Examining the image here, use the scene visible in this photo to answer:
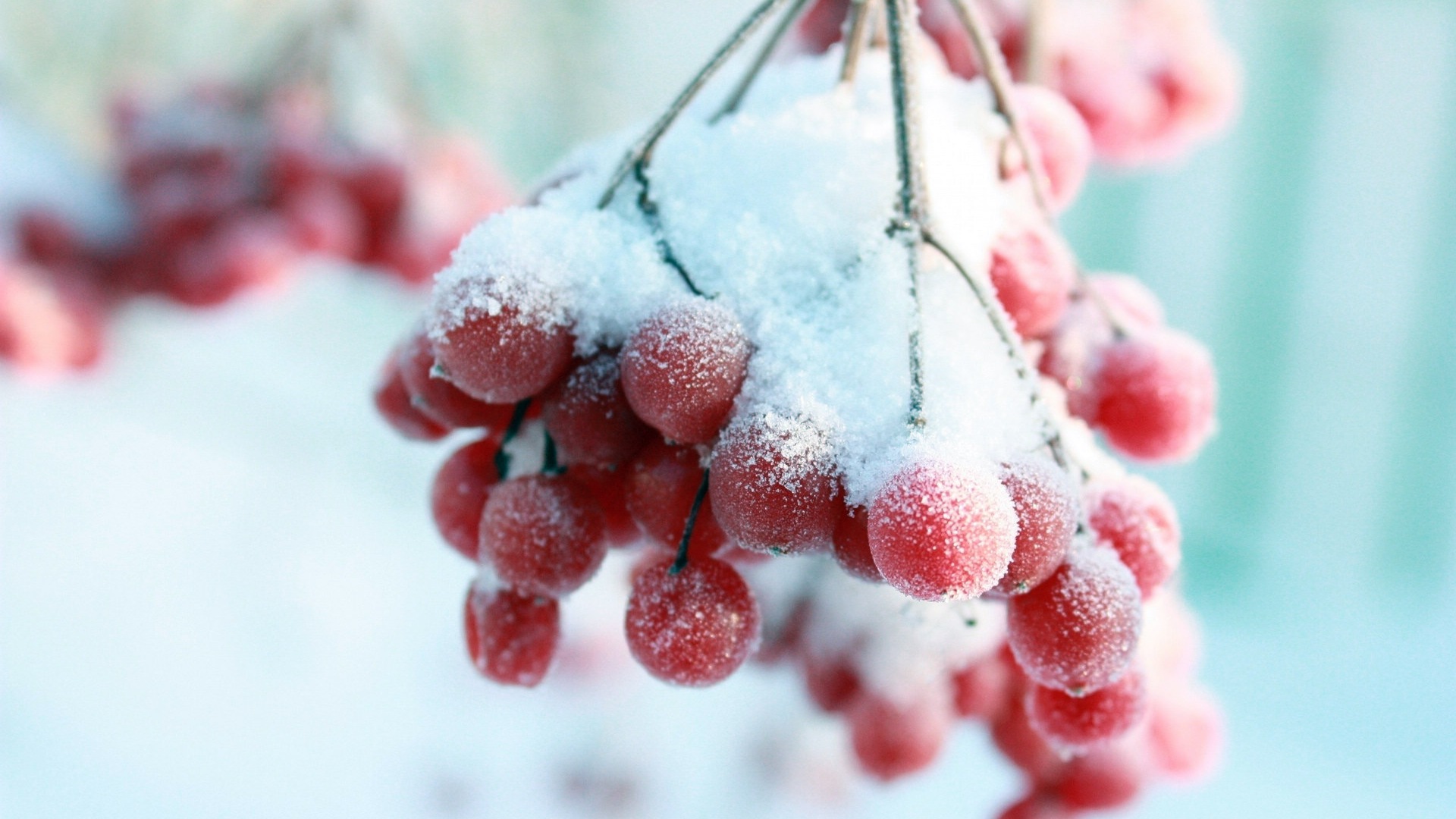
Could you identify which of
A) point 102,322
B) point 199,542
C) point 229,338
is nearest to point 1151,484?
point 102,322

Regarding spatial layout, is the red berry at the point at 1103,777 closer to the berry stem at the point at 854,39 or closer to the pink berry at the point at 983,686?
the pink berry at the point at 983,686

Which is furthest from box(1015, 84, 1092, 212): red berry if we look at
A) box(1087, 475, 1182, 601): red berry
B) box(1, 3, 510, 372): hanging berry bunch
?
box(1, 3, 510, 372): hanging berry bunch

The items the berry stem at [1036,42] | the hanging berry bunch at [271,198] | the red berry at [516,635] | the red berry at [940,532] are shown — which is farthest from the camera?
the hanging berry bunch at [271,198]

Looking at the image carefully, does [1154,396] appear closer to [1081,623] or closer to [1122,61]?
[1081,623]

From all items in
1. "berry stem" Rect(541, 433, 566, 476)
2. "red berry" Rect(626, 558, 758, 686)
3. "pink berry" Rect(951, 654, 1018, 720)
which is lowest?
"pink berry" Rect(951, 654, 1018, 720)

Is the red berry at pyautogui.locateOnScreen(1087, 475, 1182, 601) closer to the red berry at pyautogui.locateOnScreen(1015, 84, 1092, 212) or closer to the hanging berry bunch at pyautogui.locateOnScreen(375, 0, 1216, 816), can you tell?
the hanging berry bunch at pyautogui.locateOnScreen(375, 0, 1216, 816)

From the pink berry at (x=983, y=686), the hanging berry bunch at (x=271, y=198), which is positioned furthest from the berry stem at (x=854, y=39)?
the hanging berry bunch at (x=271, y=198)

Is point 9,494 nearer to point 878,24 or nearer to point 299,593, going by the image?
point 299,593
